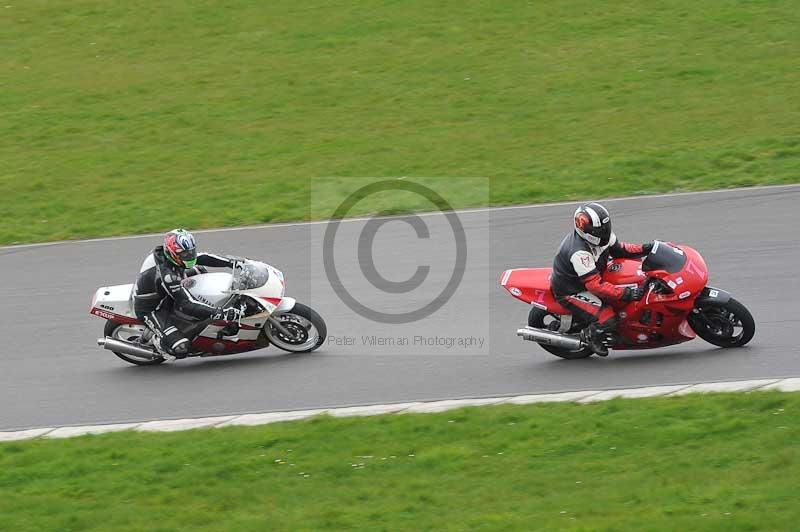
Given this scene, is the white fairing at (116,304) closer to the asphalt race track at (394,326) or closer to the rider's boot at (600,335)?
the asphalt race track at (394,326)

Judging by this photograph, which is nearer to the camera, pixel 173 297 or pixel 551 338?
pixel 551 338

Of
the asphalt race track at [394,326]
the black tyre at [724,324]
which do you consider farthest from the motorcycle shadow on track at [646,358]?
the black tyre at [724,324]

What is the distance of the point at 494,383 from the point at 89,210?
10.7 m

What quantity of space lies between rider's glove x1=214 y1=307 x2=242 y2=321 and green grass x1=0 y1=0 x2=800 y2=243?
6063 millimetres

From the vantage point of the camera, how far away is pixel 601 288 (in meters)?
11.8

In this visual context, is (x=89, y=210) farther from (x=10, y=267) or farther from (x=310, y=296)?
(x=310, y=296)

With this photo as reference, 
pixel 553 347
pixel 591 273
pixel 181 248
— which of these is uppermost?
pixel 181 248

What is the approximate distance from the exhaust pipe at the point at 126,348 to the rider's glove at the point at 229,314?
1.11 metres

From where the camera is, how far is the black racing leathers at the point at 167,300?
12.7 metres

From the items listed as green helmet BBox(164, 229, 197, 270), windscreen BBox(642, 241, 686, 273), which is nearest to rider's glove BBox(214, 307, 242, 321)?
green helmet BBox(164, 229, 197, 270)

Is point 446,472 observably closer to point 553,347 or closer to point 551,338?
point 551,338

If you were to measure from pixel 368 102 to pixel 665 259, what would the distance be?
14.5 m

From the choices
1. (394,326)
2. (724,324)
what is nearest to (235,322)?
(394,326)

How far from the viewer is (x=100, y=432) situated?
37.9 feet
